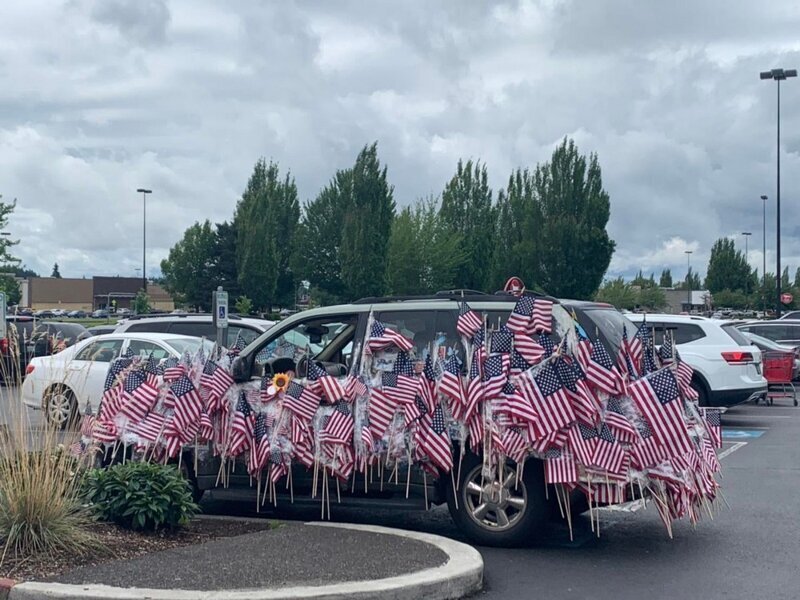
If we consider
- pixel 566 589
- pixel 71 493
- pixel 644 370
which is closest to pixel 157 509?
pixel 71 493

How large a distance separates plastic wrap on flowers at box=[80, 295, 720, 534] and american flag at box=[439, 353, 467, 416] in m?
0.01

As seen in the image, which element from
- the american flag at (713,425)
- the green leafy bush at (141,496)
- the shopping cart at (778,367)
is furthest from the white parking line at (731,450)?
the green leafy bush at (141,496)

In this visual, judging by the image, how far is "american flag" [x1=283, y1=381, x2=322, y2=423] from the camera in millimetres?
8305

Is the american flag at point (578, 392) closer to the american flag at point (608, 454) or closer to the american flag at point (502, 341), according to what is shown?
the american flag at point (608, 454)

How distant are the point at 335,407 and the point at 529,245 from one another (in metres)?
53.6

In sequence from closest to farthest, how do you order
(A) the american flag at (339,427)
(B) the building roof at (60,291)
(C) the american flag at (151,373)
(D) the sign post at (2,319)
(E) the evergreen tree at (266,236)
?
(A) the american flag at (339,427)
(C) the american flag at (151,373)
(D) the sign post at (2,319)
(E) the evergreen tree at (266,236)
(B) the building roof at (60,291)

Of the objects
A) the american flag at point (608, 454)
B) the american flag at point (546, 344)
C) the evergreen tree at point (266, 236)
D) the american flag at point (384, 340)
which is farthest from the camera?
the evergreen tree at point (266, 236)

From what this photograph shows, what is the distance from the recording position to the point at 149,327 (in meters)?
18.4

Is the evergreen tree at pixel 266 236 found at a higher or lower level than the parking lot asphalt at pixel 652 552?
higher

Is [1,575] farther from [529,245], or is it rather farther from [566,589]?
[529,245]

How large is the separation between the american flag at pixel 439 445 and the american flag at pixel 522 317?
0.94 meters

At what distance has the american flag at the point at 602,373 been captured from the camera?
7.50 m

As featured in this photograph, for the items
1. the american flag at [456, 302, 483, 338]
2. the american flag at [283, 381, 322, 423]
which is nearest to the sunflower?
the american flag at [283, 381, 322, 423]

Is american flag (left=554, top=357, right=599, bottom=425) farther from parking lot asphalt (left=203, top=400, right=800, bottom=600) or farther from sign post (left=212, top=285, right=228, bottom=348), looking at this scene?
sign post (left=212, top=285, right=228, bottom=348)
